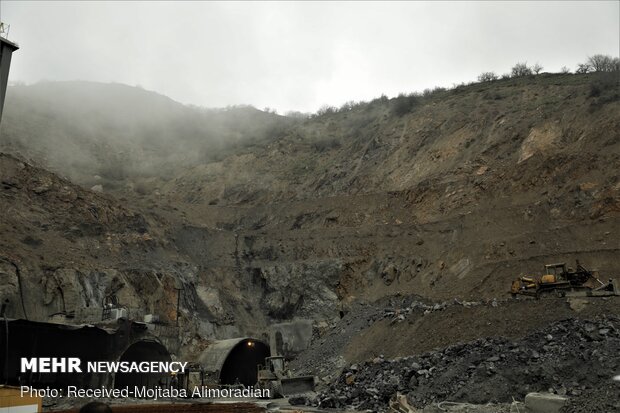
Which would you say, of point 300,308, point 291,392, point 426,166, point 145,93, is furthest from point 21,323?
point 145,93

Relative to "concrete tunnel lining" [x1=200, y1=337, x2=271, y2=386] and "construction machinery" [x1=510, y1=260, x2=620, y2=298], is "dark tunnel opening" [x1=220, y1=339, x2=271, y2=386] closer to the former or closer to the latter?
"concrete tunnel lining" [x1=200, y1=337, x2=271, y2=386]

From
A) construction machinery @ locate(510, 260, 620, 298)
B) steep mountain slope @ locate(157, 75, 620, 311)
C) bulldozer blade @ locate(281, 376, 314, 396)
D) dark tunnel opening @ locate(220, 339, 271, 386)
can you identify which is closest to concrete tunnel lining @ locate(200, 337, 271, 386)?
dark tunnel opening @ locate(220, 339, 271, 386)

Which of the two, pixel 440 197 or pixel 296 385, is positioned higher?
pixel 440 197

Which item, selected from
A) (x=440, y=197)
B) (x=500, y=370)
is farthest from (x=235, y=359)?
(x=440, y=197)

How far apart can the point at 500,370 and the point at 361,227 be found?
23.3 metres

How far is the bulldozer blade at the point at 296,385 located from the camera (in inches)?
822

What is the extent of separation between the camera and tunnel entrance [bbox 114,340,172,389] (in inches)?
834

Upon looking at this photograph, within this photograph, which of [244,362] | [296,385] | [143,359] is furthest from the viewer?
[244,362]

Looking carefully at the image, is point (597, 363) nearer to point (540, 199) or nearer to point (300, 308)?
point (540, 199)

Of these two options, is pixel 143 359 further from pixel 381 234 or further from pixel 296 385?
pixel 381 234

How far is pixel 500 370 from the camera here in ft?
48.0

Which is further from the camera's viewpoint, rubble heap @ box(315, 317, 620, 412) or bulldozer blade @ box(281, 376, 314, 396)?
bulldozer blade @ box(281, 376, 314, 396)

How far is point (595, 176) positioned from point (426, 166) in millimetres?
13670

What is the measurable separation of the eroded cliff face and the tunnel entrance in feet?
8.84
